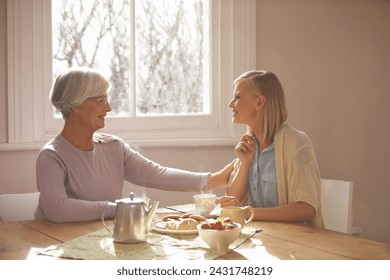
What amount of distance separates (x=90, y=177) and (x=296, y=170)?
2.42 ft

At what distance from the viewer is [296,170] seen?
2.14 m

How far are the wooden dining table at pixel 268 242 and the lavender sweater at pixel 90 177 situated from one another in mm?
56

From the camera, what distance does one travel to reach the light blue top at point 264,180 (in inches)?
89.0

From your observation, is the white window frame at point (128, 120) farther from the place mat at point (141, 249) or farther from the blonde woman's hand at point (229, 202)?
→ the place mat at point (141, 249)

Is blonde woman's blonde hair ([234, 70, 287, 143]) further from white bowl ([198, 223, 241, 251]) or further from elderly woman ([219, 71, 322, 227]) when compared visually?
white bowl ([198, 223, 241, 251])

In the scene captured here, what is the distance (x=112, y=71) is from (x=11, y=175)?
72 cm

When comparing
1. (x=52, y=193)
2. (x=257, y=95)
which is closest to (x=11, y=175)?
(x=52, y=193)

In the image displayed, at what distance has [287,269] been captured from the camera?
5.11ft

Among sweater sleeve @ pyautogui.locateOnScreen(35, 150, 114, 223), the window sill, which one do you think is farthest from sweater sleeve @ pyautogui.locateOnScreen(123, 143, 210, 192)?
the window sill

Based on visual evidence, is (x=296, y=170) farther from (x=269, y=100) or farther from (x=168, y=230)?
(x=168, y=230)

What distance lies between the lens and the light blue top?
2.26 meters

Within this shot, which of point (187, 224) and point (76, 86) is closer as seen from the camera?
point (187, 224)

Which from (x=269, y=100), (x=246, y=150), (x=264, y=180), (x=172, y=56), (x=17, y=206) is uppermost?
(x=172, y=56)

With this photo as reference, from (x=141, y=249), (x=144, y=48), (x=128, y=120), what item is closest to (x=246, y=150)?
(x=141, y=249)
